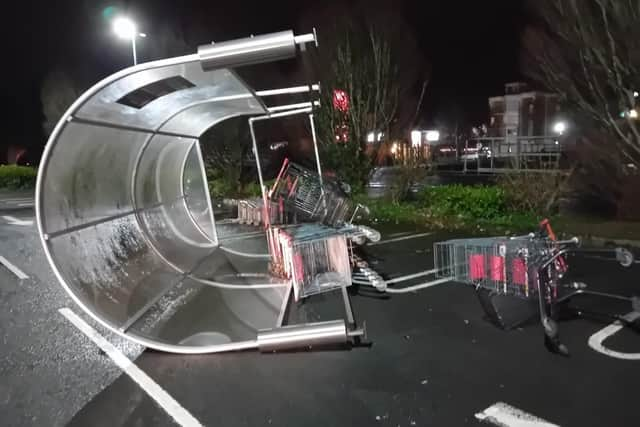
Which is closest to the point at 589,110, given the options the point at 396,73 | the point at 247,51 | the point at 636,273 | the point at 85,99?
the point at 636,273

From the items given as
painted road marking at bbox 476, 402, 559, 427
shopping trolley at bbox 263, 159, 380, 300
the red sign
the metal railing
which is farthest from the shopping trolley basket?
the metal railing

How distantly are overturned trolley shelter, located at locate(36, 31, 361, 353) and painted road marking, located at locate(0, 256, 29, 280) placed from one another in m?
2.41

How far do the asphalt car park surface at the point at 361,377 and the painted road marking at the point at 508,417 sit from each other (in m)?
0.04

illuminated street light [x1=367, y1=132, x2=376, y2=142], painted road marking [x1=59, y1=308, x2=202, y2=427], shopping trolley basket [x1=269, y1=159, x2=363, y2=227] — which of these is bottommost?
painted road marking [x1=59, y1=308, x2=202, y2=427]

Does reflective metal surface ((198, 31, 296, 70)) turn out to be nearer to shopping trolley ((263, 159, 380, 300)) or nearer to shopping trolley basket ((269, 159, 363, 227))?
shopping trolley ((263, 159, 380, 300))

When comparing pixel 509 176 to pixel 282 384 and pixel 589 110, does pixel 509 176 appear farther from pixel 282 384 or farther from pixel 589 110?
pixel 282 384

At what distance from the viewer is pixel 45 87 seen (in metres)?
25.4

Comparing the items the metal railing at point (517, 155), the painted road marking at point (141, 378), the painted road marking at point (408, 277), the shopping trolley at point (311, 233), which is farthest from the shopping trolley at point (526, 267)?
the metal railing at point (517, 155)

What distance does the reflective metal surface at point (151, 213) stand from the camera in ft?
12.4

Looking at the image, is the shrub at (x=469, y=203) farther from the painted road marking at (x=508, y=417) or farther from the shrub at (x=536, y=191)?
the painted road marking at (x=508, y=417)

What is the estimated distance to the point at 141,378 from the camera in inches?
159

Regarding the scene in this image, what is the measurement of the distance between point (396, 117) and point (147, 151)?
27.9 feet

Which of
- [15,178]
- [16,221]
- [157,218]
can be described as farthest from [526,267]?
[15,178]

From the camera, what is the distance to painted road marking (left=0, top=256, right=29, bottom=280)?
766cm
